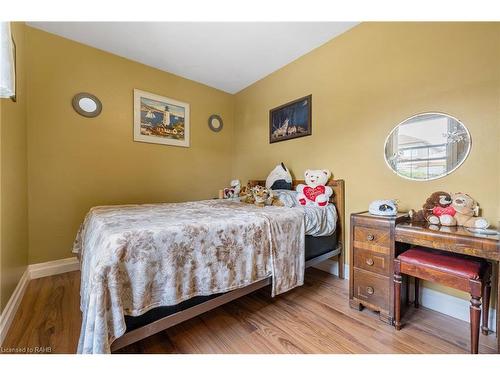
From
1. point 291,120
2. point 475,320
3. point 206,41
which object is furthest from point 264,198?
point 206,41

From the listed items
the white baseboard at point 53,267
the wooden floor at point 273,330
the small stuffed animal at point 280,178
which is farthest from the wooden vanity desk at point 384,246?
the white baseboard at point 53,267

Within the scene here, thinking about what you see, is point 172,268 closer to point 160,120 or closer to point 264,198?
point 264,198

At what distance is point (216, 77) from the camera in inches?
122

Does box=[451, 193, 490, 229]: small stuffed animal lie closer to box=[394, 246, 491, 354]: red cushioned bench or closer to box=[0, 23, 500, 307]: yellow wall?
box=[0, 23, 500, 307]: yellow wall

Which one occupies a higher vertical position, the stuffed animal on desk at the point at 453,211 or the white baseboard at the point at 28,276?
the stuffed animal on desk at the point at 453,211

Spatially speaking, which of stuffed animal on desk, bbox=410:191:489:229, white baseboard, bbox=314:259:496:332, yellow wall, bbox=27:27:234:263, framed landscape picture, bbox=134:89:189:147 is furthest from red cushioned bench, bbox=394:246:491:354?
framed landscape picture, bbox=134:89:189:147

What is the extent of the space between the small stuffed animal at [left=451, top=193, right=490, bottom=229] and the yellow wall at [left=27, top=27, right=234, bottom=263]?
9.74 feet

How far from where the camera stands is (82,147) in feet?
7.70

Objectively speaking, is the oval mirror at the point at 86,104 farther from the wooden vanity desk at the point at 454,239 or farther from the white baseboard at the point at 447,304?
the white baseboard at the point at 447,304

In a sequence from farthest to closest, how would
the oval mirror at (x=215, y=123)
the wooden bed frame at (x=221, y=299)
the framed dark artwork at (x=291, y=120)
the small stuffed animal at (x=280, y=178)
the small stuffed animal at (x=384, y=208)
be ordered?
the oval mirror at (x=215, y=123)
the small stuffed animal at (x=280, y=178)
the framed dark artwork at (x=291, y=120)
the small stuffed animal at (x=384, y=208)
the wooden bed frame at (x=221, y=299)

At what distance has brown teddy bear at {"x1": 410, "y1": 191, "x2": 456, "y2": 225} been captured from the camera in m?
1.37

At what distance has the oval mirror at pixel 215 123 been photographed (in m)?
3.41

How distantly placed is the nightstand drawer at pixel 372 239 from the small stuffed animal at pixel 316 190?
0.55 m
